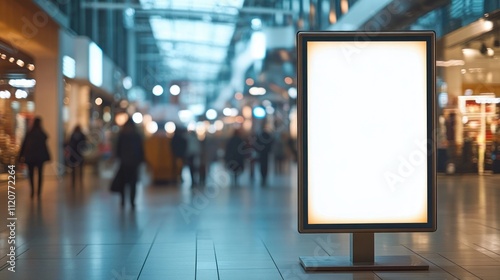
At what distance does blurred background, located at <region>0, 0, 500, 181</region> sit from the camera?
1226cm

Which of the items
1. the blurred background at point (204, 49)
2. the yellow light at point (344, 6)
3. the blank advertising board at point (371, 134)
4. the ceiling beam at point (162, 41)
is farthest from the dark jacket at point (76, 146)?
the ceiling beam at point (162, 41)

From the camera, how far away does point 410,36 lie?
25.8 feet

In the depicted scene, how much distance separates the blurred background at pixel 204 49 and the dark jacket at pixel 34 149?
359 millimetres

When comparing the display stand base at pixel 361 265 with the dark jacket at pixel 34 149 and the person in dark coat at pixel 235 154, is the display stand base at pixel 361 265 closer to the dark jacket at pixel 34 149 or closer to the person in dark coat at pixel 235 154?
the dark jacket at pixel 34 149

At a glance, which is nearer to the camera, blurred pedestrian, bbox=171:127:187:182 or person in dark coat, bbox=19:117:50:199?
person in dark coat, bbox=19:117:50:199

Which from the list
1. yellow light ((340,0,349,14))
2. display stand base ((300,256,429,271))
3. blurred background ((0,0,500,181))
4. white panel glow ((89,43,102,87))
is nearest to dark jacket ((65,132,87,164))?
blurred background ((0,0,500,181))

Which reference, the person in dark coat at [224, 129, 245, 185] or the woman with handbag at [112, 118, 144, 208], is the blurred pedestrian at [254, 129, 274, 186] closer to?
the person in dark coat at [224, 129, 245, 185]

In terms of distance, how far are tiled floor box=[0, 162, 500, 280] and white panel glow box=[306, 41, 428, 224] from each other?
670 mm

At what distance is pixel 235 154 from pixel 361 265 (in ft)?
54.0

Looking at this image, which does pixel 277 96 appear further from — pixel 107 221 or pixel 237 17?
pixel 107 221

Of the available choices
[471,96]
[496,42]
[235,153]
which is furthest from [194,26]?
[496,42]

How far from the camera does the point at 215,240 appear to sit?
10.1 meters

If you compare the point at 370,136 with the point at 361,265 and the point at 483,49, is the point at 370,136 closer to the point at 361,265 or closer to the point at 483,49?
the point at 361,265

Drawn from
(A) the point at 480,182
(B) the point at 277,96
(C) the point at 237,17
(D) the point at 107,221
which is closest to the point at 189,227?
(D) the point at 107,221
